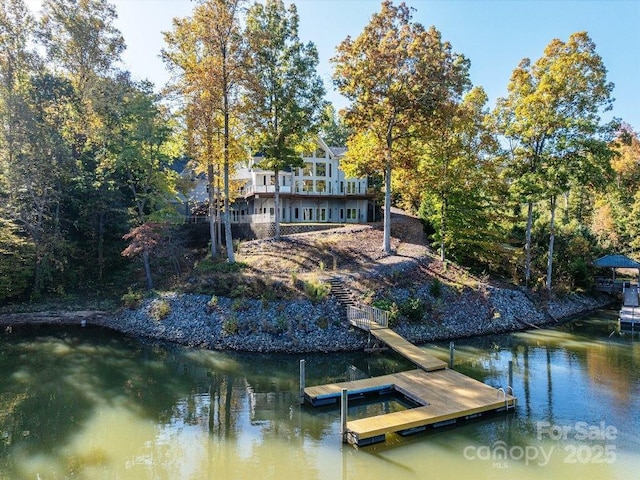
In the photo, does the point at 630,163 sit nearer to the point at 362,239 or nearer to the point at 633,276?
the point at 633,276

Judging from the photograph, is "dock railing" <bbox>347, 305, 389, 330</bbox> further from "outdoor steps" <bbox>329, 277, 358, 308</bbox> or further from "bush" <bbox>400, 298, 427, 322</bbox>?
"bush" <bbox>400, 298, 427, 322</bbox>

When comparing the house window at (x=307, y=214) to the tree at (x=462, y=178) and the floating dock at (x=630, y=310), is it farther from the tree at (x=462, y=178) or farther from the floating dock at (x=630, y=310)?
the floating dock at (x=630, y=310)

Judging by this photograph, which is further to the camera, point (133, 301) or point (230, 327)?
point (133, 301)

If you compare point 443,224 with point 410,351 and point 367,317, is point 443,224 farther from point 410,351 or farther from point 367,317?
point 410,351

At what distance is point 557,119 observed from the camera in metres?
23.9

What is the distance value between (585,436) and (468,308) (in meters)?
11.1

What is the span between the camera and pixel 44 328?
885 inches

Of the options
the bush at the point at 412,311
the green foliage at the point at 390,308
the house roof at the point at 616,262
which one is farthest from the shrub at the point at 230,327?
the house roof at the point at 616,262

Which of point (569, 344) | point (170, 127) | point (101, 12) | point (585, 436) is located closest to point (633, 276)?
point (569, 344)

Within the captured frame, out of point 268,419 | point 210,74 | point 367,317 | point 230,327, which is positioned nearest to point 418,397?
point 268,419

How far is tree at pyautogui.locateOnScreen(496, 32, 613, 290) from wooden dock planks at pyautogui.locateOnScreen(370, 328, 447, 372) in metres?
13.8

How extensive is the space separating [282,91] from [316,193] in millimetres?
11728

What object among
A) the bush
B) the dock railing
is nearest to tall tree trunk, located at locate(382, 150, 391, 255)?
the bush

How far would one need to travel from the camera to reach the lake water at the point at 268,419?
10180 mm
